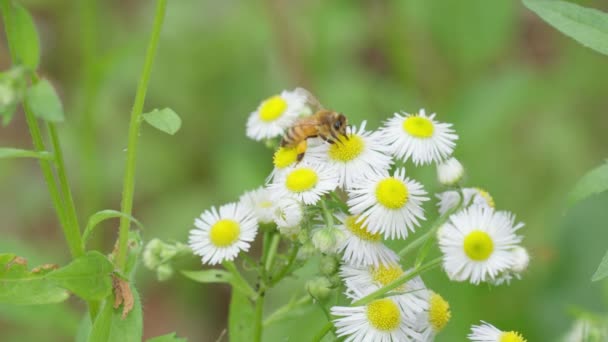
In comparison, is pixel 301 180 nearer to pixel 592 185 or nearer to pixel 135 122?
pixel 135 122

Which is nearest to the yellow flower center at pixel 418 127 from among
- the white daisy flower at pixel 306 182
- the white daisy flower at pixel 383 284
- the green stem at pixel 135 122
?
the white daisy flower at pixel 306 182

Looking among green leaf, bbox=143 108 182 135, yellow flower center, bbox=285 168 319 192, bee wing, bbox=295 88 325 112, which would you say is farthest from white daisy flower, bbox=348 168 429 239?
bee wing, bbox=295 88 325 112

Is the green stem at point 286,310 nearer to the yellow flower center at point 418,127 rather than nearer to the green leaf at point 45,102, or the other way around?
the yellow flower center at point 418,127

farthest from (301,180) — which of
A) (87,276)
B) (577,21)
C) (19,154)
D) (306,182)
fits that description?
(577,21)

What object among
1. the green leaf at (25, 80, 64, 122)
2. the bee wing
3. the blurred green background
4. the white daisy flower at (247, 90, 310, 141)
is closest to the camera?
the green leaf at (25, 80, 64, 122)

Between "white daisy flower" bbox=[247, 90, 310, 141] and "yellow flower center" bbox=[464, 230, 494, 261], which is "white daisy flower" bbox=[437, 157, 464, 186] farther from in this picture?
"white daisy flower" bbox=[247, 90, 310, 141]

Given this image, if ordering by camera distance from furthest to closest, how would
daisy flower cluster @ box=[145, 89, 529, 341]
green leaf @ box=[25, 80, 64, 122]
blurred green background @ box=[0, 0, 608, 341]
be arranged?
blurred green background @ box=[0, 0, 608, 341] < daisy flower cluster @ box=[145, 89, 529, 341] < green leaf @ box=[25, 80, 64, 122]
